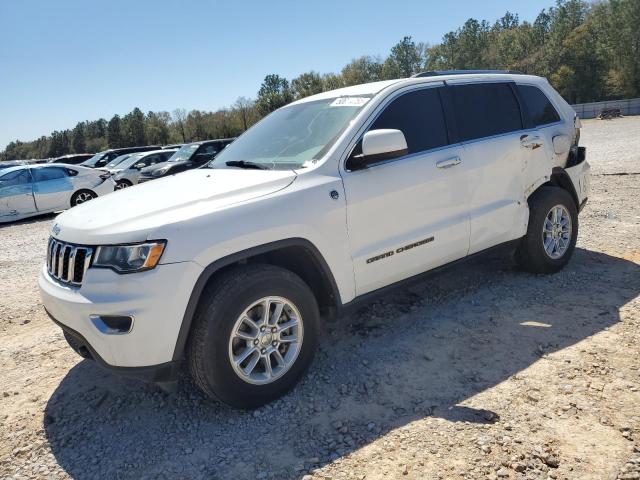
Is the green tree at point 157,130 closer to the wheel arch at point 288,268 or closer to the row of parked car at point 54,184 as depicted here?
the row of parked car at point 54,184

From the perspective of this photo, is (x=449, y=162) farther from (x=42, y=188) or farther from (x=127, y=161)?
(x=127, y=161)

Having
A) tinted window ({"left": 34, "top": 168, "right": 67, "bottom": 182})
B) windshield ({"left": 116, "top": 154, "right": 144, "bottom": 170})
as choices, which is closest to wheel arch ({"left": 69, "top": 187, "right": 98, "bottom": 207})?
tinted window ({"left": 34, "top": 168, "right": 67, "bottom": 182})

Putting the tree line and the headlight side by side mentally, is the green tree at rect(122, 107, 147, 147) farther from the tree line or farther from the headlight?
the headlight

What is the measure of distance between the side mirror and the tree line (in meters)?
77.0

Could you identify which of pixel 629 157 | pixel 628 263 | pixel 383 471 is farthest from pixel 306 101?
pixel 629 157

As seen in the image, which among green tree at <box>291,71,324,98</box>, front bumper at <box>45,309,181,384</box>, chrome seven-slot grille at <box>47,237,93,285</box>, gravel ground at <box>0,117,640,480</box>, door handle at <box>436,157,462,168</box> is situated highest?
green tree at <box>291,71,324,98</box>

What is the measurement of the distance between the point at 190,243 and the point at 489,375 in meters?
2.09

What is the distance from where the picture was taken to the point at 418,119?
3.99m

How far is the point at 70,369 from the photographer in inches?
155

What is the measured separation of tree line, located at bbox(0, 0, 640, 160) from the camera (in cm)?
6850

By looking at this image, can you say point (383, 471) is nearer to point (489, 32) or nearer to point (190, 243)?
point (190, 243)

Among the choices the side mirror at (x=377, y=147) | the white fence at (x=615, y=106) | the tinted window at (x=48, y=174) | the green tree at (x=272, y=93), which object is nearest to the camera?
the side mirror at (x=377, y=147)

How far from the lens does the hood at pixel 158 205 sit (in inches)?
111

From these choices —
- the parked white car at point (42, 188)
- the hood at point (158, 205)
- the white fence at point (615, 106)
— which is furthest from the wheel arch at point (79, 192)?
the white fence at point (615, 106)
